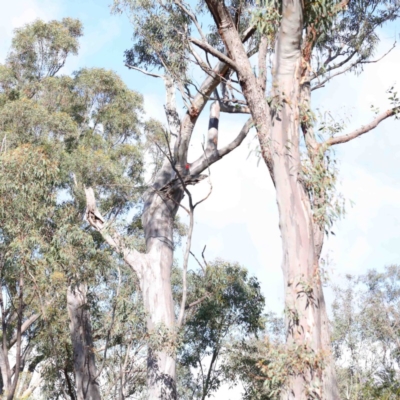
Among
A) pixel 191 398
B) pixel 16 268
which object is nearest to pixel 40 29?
pixel 16 268

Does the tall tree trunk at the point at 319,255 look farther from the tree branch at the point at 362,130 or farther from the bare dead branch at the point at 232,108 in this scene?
the bare dead branch at the point at 232,108

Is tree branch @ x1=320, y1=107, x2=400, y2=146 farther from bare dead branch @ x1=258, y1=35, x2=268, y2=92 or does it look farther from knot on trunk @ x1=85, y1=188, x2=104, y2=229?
knot on trunk @ x1=85, y1=188, x2=104, y2=229

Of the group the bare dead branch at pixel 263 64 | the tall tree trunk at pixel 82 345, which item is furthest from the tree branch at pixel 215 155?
the tall tree trunk at pixel 82 345

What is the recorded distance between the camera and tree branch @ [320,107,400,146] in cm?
663

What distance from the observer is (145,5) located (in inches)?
446

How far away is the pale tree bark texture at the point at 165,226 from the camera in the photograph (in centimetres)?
941

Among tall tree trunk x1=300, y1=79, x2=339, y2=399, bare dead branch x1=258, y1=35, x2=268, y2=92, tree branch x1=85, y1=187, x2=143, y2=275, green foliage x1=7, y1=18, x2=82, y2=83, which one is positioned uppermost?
green foliage x1=7, y1=18, x2=82, y2=83

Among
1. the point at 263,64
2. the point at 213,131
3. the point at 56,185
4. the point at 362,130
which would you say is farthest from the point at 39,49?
the point at 362,130

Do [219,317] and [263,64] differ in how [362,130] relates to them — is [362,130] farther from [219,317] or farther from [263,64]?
[219,317]

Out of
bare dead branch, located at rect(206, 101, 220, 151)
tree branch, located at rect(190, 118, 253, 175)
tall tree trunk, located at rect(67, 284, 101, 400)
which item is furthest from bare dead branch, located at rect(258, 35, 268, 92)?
tall tree trunk, located at rect(67, 284, 101, 400)

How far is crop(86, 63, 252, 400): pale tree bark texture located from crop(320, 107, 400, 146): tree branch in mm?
3099

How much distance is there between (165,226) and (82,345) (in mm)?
2707

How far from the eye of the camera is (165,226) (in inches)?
418

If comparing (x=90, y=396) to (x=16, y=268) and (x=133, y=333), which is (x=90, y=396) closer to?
(x=133, y=333)
